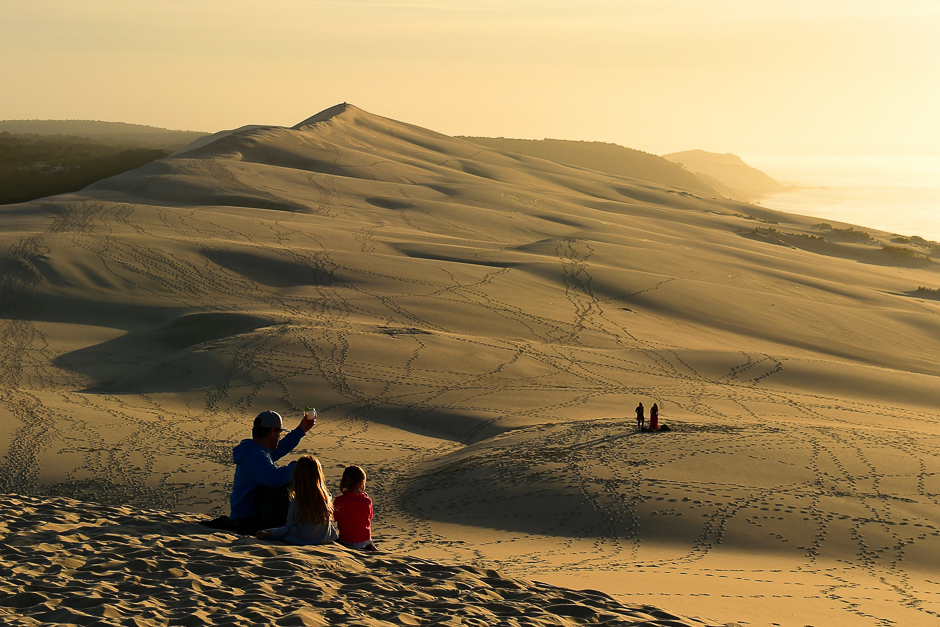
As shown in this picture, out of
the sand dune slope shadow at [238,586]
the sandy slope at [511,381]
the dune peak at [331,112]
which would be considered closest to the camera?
the sand dune slope shadow at [238,586]

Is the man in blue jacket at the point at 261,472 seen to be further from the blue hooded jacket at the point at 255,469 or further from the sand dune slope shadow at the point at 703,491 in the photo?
the sand dune slope shadow at the point at 703,491

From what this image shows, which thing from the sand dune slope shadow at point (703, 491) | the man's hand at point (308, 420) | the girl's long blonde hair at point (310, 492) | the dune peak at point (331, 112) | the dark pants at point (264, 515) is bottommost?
the sand dune slope shadow at point (703, 491)

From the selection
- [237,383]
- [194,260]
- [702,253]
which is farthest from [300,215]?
[237,383]

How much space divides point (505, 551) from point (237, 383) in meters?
9.35

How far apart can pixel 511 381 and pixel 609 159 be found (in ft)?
329

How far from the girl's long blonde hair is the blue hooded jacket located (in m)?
0.16

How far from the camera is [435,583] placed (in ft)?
19.2

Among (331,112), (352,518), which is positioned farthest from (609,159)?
(352,518)

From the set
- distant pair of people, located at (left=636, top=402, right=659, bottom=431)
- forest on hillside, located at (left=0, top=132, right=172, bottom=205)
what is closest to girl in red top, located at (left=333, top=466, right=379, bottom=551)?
distant pair of people, located at (left=636, top=402, right=659, bottom=431)

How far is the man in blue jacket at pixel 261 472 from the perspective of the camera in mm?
6242

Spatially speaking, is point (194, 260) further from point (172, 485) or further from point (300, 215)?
point (172, 485)

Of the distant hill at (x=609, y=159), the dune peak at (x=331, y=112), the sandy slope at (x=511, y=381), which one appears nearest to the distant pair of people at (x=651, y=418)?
the sandy slope at (x=511, y=381)

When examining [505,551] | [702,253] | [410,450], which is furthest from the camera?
[702,253]

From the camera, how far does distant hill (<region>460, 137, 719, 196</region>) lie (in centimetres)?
10562
